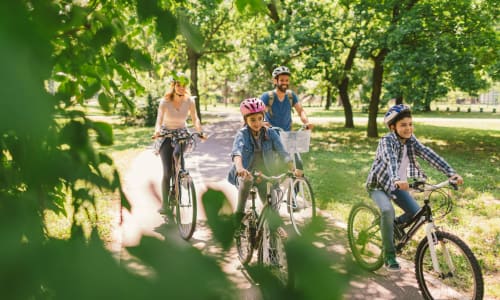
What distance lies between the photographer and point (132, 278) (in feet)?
1.74

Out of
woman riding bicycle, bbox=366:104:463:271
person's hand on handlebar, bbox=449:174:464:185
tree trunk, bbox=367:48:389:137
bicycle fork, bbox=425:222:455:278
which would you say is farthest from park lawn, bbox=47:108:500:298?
person's hand on handlebar, bbox=449:174:464:185

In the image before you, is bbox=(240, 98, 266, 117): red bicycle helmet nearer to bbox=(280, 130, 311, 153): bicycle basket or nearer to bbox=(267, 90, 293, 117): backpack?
bbox=(280, 130, 311, 153): bicycle basket

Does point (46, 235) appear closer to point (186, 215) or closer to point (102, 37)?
point (186, 215)

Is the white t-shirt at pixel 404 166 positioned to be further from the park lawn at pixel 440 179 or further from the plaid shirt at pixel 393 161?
the park lawn at pixel 440 179

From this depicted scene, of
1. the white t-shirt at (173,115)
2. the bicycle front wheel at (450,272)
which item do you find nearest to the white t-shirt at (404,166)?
the bicycle front wheel at (450,272)

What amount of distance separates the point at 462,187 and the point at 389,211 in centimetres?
576

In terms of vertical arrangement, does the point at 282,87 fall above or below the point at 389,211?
above

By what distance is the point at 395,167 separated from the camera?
3.90 meters

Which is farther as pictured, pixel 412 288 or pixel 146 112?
pixel 146 112

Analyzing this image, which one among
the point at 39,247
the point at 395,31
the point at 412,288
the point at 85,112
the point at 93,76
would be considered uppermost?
the point at 395,31

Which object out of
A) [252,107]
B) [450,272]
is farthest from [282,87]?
[450,272]

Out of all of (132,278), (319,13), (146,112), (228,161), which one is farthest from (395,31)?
(146,112)

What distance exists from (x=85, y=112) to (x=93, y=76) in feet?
1.87

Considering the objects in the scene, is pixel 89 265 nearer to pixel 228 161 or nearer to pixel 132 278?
pixel 132 278
